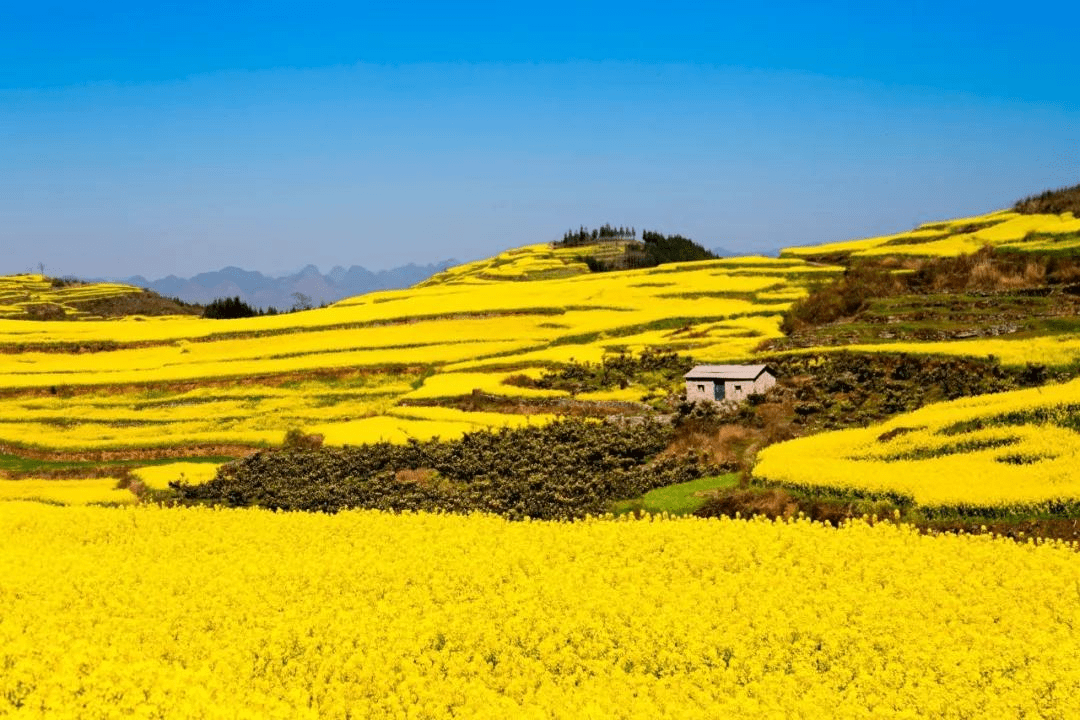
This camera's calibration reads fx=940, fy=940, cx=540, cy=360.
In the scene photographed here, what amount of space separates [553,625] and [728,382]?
66.5 feet

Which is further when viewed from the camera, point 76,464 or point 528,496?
point 76,464

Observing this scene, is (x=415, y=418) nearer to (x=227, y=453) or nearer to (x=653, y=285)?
(x=227, y=453)

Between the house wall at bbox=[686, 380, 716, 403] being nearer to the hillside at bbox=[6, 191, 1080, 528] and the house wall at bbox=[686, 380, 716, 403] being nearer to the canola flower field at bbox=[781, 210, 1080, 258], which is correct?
the hillside at bbox=[6, 191, 1080, 528]

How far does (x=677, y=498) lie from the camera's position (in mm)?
22125

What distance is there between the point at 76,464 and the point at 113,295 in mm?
96097

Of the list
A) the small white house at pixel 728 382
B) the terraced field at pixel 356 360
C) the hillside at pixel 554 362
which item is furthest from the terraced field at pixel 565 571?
the small white house at pixel 728 382

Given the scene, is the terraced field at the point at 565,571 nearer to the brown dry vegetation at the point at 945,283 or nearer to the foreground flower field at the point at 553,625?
the foreground flower field at the point at 553,625

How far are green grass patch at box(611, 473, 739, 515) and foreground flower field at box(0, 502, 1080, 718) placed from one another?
3.05m

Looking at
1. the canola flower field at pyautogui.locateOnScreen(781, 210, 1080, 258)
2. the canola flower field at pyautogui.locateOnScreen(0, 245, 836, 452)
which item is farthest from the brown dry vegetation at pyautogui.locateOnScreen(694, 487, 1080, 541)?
the canola flower field at pyautogui.locateOnScreen(781, 210, 1080, 258)

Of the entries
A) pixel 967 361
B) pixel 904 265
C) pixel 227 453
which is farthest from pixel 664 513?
pixel 904 265

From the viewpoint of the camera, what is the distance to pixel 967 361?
31266mm

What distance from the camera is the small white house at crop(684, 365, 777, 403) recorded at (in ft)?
105

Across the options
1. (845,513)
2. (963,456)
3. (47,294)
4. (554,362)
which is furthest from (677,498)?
(47,294)

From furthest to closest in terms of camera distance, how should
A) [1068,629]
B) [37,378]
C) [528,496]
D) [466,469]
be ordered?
[37,378] → [466,469] → [528,496] → [1068,629]
